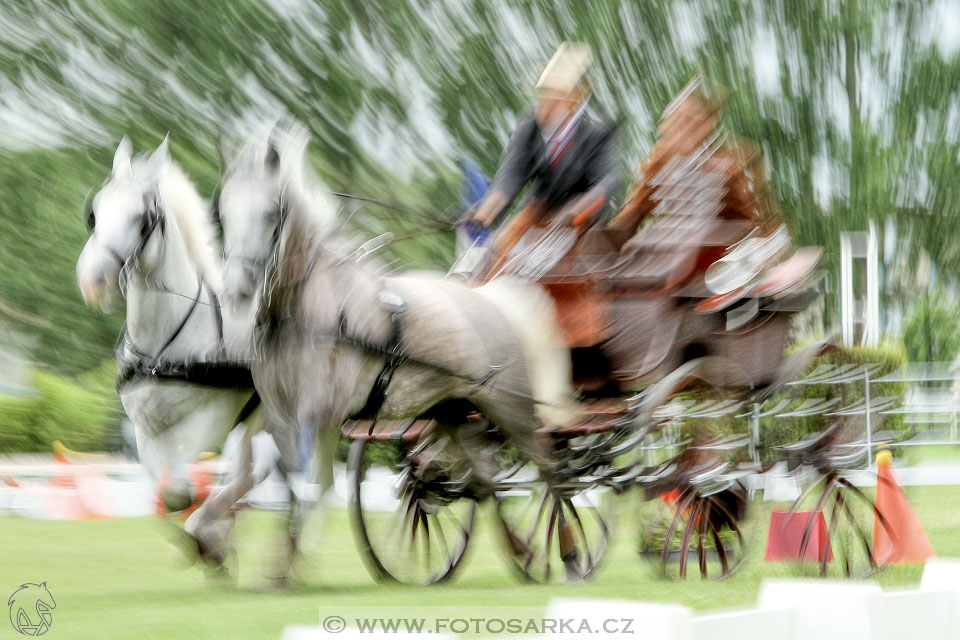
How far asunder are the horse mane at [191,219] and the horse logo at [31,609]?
172 centimetres

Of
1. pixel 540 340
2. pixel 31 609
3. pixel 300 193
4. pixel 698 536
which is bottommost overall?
pixel 31 609

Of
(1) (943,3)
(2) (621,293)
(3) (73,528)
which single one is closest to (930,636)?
(2) (621,293)

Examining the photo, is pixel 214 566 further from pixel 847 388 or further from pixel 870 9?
pixel 870 9

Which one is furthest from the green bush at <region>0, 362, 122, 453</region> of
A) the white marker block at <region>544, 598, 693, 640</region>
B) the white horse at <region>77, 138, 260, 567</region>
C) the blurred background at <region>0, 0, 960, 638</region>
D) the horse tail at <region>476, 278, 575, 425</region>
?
the white marker block at <region>544, 598, 693, 640</region>

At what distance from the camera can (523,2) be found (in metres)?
14.4

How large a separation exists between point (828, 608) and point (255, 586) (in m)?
3.45

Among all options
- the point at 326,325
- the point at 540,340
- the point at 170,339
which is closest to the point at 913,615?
the point at 540,340

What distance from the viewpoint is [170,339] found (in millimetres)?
6238

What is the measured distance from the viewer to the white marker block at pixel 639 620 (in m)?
2.94

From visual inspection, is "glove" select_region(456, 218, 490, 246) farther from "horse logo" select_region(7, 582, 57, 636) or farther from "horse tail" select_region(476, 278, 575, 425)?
"horse logo" select_region(7, 582, 57, 636)

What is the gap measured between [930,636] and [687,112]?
3067 millimetres

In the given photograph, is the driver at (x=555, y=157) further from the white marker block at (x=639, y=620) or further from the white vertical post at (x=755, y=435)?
the white marker block at (x=639, y=620)

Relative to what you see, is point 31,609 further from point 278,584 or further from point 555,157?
point 555,157

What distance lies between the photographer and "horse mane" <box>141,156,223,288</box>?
253 inches
